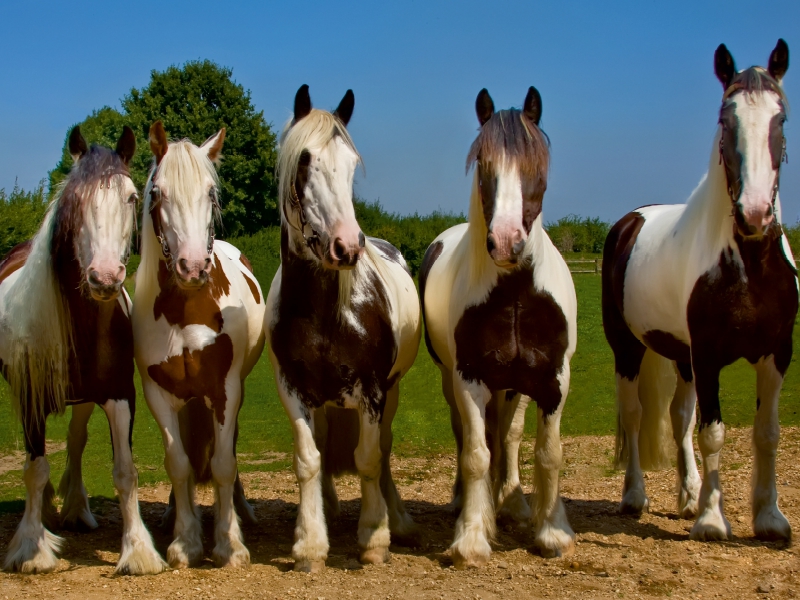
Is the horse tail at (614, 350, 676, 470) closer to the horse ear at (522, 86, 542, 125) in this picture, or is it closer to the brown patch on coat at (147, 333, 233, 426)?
the horse ear at (522, 86, 542, 125)

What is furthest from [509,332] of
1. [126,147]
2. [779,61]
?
[126,147]

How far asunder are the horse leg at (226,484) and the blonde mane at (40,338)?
1.00 meters

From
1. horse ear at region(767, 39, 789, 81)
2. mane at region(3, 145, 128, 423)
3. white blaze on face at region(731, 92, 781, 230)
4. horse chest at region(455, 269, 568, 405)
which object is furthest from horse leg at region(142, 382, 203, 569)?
horse ear at region(767, 39, 789, 81)

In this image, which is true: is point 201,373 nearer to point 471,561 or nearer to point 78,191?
point 78,191

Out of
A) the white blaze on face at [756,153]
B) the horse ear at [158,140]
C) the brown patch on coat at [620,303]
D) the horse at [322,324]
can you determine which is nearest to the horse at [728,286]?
the white blaze on face at [756,153]

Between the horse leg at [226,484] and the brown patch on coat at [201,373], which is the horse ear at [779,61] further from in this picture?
the horse leg at [226,484]

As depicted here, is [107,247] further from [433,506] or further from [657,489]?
[657,489]

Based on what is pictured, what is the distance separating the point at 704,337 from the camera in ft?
16.9

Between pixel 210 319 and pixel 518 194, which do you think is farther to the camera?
pixel 210 319

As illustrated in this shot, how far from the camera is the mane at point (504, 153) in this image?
470 cm

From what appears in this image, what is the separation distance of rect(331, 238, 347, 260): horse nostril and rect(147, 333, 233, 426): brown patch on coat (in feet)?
3.82

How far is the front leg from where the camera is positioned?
496 cm

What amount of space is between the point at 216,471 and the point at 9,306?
172 centimetres

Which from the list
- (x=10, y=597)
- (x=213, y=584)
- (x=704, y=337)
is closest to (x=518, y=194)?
(x=704, y=337)
